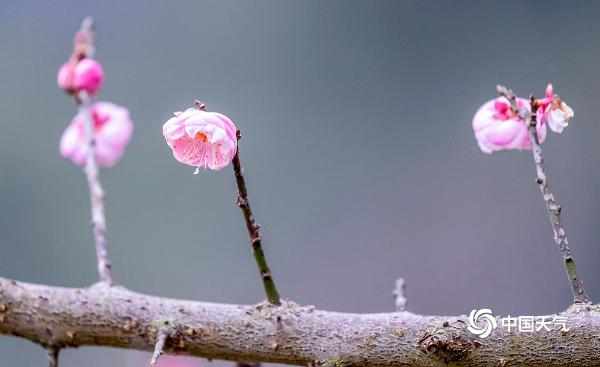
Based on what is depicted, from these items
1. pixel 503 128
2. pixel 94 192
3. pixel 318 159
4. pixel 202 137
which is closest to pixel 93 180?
pixel 94 192

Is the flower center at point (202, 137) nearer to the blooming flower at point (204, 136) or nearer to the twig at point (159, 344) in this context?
the blooming flower at point (204, 136)

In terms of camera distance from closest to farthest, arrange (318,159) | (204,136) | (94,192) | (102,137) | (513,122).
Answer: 1. (204,136)
2. (513,122)
3. (94,192)
4. (102,137)
5. (318,159)

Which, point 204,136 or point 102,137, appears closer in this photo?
point 204,136

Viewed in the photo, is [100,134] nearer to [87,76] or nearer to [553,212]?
[87,76]

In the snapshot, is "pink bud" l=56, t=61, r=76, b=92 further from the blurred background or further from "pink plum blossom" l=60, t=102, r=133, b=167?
the blurred background

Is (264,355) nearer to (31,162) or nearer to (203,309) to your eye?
(203,309)

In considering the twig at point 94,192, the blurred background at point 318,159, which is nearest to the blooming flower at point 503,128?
the twig at point 94,192

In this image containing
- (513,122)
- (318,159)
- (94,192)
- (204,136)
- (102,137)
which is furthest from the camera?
(318,159)
